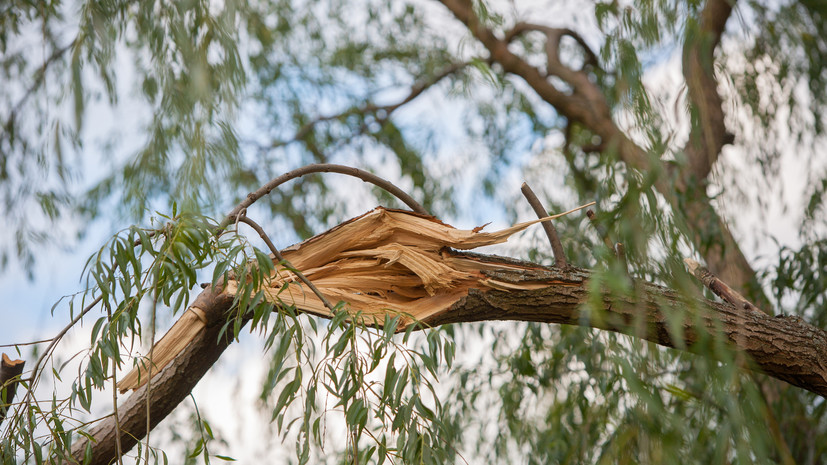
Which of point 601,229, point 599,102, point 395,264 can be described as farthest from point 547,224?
point 599,102

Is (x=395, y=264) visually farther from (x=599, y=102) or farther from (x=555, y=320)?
(x=599, y=102)

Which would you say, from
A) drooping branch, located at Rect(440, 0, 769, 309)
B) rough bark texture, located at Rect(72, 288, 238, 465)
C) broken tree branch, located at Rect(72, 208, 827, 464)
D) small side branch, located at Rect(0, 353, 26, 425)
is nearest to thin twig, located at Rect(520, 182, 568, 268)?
broken tree branch, located at Rect(72, 208, 827, 464)

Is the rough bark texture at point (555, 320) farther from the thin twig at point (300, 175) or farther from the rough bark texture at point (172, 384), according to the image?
the thin twig at point (300, 175)

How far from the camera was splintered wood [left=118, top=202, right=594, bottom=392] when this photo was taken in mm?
1257

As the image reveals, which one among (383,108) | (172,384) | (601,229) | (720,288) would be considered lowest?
(172,384)

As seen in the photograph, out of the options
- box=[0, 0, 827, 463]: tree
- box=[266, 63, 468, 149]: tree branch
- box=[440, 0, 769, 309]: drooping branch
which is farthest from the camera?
box=[266, 63, 468, 149]: tree branch

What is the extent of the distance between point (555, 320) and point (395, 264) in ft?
1.00

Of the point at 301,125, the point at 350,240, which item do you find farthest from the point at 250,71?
the point at 350,240

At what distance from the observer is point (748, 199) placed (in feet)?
6.76

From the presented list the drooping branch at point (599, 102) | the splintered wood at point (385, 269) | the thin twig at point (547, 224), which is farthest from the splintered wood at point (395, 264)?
the drooping branch at point (599, 102)

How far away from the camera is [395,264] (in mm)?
1308

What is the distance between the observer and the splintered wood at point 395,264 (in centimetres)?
127

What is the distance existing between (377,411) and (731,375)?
46 centimetres

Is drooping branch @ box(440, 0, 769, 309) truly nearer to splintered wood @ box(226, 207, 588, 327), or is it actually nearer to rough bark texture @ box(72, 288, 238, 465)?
splintered wood @ box(226, 207, 588, 327)
